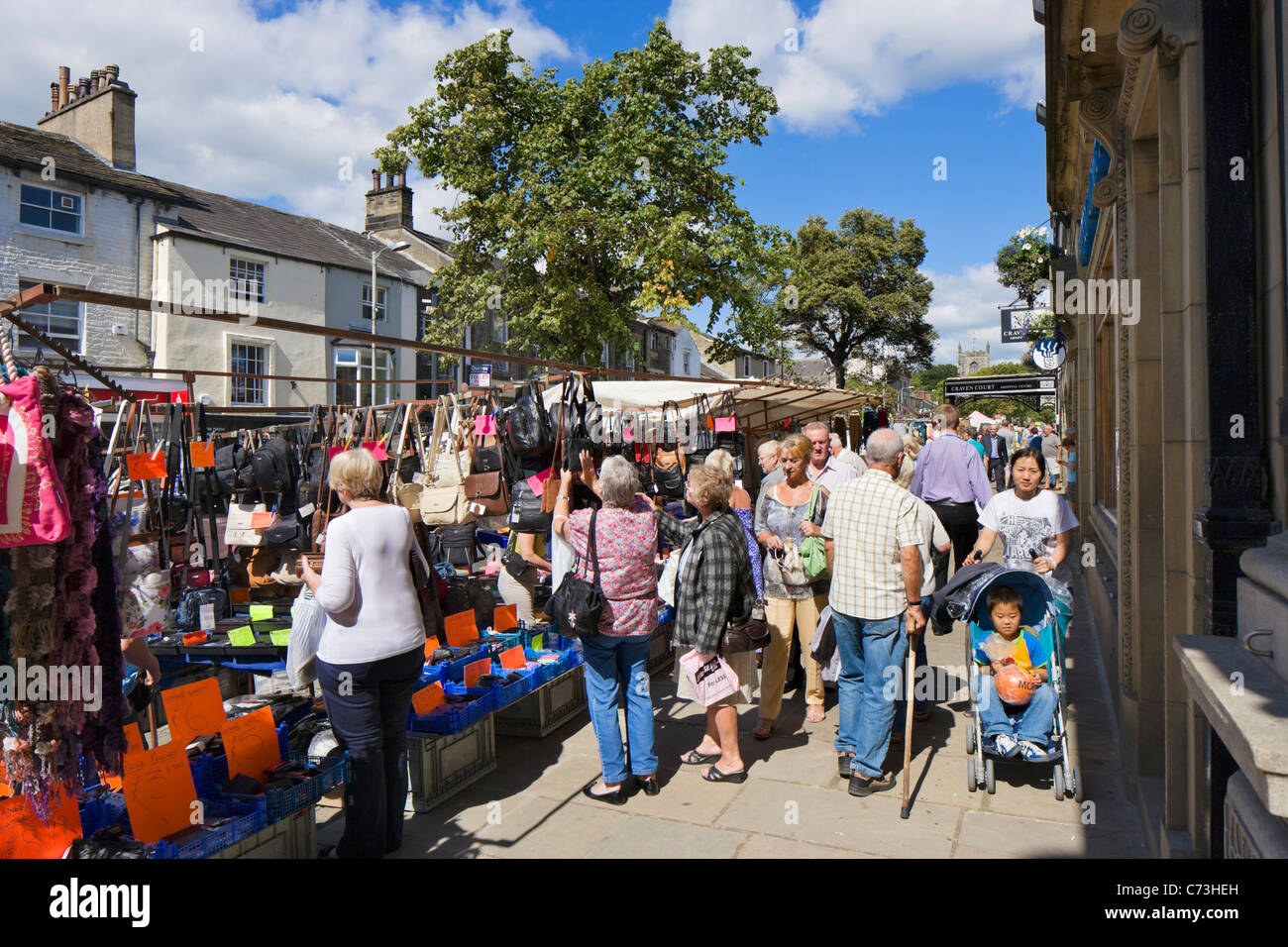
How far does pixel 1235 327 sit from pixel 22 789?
14.5 feet

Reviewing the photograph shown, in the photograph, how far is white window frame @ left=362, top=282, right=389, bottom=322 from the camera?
26.9 meters

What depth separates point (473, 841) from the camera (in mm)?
4234

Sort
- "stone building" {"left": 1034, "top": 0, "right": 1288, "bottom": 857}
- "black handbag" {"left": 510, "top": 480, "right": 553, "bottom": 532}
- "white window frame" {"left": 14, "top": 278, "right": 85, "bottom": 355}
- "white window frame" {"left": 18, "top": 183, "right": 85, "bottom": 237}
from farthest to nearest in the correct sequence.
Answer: "white window frame" {"left": 18, "top": 183, "right": 85, "bottom": 237} < "white window frame" {"left": 14, "top": 278, "right": 85, "bottom": 355} < "black handbag" {"left": 510, "top": 480, "right": 553, "bottom": 532} < "stone building" {"left": 1034, "top": 0, "right": 1288, "bottom": 857}

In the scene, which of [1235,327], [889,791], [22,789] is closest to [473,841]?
[22,789]

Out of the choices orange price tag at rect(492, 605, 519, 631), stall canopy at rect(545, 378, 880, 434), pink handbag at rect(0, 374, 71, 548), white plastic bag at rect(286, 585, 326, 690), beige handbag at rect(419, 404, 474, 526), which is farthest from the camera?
stall canopy at rect(545, 378, 880, 434)

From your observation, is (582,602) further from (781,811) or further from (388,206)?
(388,206)

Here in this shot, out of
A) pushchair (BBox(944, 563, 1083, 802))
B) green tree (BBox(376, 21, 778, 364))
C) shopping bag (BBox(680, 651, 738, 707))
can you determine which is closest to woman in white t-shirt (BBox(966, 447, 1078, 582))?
pushchair (BBox(944, 563, 1083, 802))

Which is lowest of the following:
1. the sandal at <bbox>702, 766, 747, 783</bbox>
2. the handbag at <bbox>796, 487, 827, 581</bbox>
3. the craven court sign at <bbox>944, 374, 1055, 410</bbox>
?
the sandal at <bbox>702, 766, 747, 783</bbox>

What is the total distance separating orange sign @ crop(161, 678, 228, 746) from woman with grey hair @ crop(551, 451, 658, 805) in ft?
6.22

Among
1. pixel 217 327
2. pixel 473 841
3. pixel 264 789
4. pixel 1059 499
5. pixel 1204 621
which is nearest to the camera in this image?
pixel 1204 621

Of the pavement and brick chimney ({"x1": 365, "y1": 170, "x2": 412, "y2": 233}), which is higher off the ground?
brick chimney ({"x1": 365, "y1": 170, "x2": 412, "y2": 233})

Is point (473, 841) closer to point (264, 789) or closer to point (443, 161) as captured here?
point (264, 789)

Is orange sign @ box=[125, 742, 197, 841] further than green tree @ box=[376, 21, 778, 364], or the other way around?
green tree @ box=[376, 21, 778, 364]

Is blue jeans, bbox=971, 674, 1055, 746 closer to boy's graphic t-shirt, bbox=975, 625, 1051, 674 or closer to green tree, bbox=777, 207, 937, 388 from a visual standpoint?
boy's graphic t-shirt, bbox=975, 625, 1051, 674
